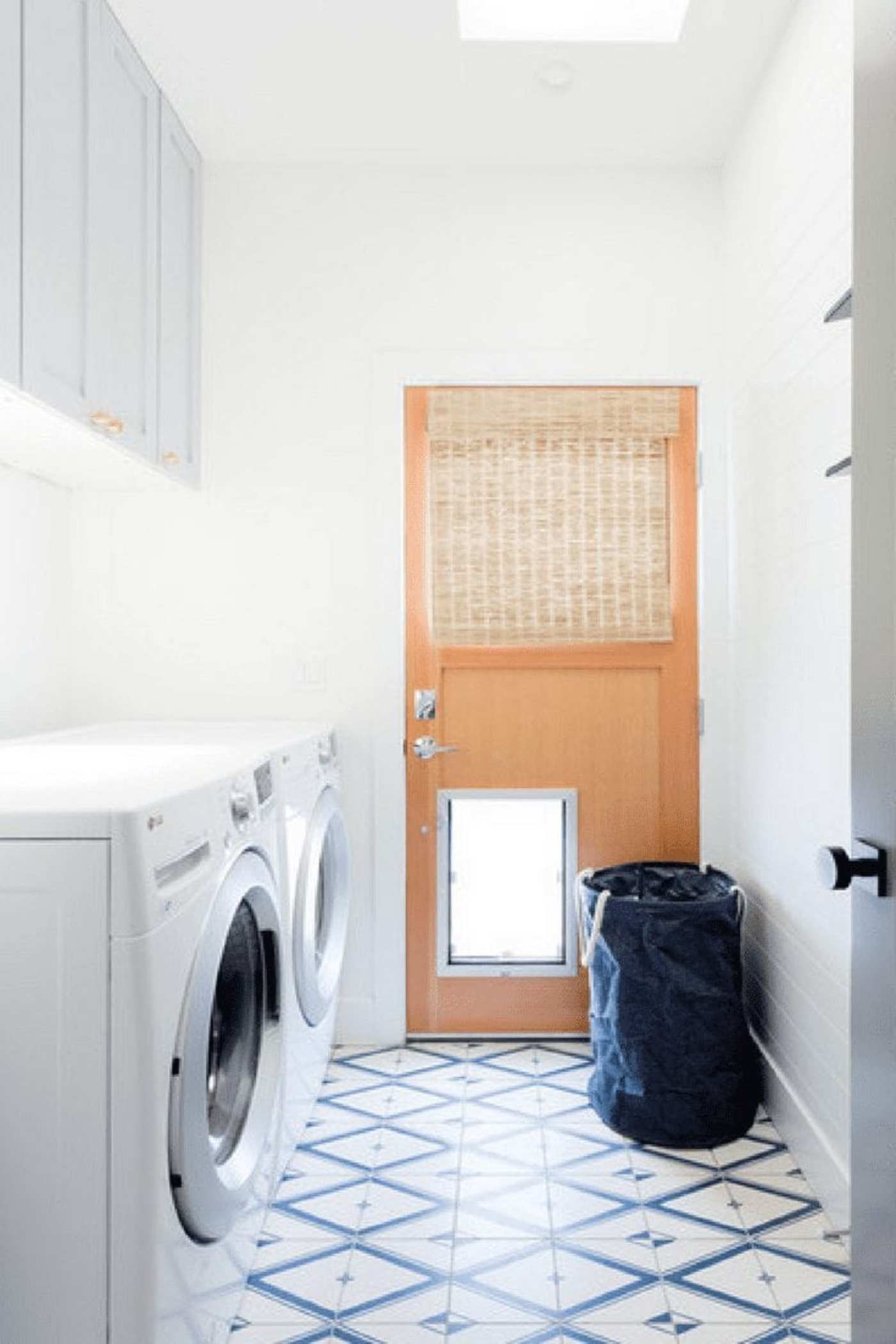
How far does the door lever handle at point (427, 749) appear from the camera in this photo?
2945 mm

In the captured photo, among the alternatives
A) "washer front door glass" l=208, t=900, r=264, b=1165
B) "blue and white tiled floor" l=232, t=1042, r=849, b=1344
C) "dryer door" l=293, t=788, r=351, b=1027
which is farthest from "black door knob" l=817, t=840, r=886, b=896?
"dryer door" l=293, t=788, r=351, b=1027

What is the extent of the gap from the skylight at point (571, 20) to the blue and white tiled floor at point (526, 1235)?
239 cm

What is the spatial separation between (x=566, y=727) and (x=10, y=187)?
1.86 metres

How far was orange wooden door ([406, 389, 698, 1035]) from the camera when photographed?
2.96 m

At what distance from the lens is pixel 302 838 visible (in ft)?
7.42

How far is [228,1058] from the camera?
69.4 inches

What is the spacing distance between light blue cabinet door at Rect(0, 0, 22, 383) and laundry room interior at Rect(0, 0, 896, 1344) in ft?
0.04

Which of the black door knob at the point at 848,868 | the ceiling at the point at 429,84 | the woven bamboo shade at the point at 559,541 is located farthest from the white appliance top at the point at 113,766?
the ceiling at the point at 429,84

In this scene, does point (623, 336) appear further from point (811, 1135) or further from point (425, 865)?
point (811, 1135)

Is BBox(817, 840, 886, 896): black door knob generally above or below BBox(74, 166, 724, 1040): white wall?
below

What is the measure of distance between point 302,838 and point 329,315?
147 centimetres

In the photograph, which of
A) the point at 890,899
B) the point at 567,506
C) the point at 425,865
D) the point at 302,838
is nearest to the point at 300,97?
the point at 567,506

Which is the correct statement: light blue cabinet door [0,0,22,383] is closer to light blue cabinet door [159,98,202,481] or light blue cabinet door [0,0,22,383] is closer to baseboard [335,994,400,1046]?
light blue cabinet door [159,98,202,481]

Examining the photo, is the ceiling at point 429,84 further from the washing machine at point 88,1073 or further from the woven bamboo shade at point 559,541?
the washing machine at point 88,1073
